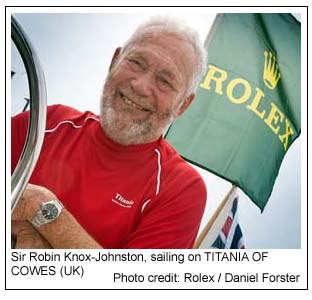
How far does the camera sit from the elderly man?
1.53 m

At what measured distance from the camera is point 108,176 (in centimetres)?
158

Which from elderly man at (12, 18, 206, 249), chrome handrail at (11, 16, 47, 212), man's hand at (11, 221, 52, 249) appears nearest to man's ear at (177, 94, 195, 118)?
elderly man at (12, 18, 206, 249)

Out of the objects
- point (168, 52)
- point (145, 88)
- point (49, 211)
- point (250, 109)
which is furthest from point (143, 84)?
point (49, 211)

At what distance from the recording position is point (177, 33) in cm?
153

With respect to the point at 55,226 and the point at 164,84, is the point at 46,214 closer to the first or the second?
the point at 55,226

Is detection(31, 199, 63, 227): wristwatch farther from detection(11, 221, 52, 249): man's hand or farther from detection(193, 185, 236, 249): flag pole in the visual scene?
detection(193, 185, 236, 249): flag pole

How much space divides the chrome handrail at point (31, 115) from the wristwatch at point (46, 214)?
561 mm

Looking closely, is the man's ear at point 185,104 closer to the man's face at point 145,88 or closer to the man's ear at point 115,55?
the man's face at point 145,88

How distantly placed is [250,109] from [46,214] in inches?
27.7

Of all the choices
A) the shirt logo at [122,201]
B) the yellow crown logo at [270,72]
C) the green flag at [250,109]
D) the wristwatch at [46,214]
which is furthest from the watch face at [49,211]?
the yellow crown logo at [270,72]
